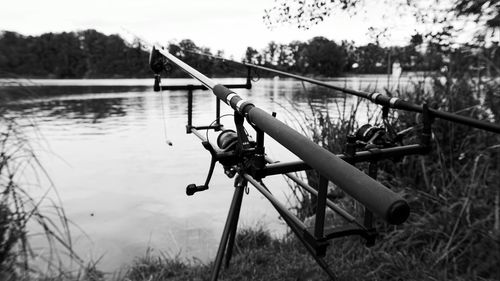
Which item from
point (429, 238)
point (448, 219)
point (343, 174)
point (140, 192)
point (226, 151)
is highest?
point (343, 174)

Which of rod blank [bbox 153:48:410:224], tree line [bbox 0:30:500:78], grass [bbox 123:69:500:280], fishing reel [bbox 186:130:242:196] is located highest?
tree line [bbox 0:30:500:78]

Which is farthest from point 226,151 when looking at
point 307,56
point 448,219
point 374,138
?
point 307,56

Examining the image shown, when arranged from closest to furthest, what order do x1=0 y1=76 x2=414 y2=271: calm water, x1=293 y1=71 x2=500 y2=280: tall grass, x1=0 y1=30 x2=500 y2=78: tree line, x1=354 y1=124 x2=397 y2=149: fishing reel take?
x1=354 y1=124 x2=397 y2=149: fishing reel, x1=293 y1=71 x2=500 y2=280: tall grass, x1=0 y1=30 x2=500 y2=78: tree line, x1=0 y1=76 x2=414 y2=271: calm water

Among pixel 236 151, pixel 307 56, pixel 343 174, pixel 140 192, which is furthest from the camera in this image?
pixel 307 56

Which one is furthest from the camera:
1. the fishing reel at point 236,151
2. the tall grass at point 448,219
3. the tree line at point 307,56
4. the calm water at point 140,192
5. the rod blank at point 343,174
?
the calm water at point 140,192

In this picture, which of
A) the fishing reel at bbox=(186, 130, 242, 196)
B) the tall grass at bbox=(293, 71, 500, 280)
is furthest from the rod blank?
the tall grass at bbox=(293, 71, 500, 280)

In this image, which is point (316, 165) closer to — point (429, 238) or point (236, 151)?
point (236, 151)

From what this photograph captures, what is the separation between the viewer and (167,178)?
7293 millimetres

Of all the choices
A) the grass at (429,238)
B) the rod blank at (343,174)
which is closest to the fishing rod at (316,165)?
the rod blank at (343,174)

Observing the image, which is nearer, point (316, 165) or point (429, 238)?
point (316, 165)

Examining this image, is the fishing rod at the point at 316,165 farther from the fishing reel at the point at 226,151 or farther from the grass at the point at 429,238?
the grass at the point at 429,238

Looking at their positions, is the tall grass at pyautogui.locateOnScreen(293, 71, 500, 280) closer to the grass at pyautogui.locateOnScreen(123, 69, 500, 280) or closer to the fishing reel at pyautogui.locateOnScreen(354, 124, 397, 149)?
the grass at pyautogui.locateOnScreen(123, 69, 500, 280)

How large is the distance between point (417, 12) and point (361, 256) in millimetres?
2187

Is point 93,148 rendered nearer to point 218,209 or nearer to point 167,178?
point 167,178
